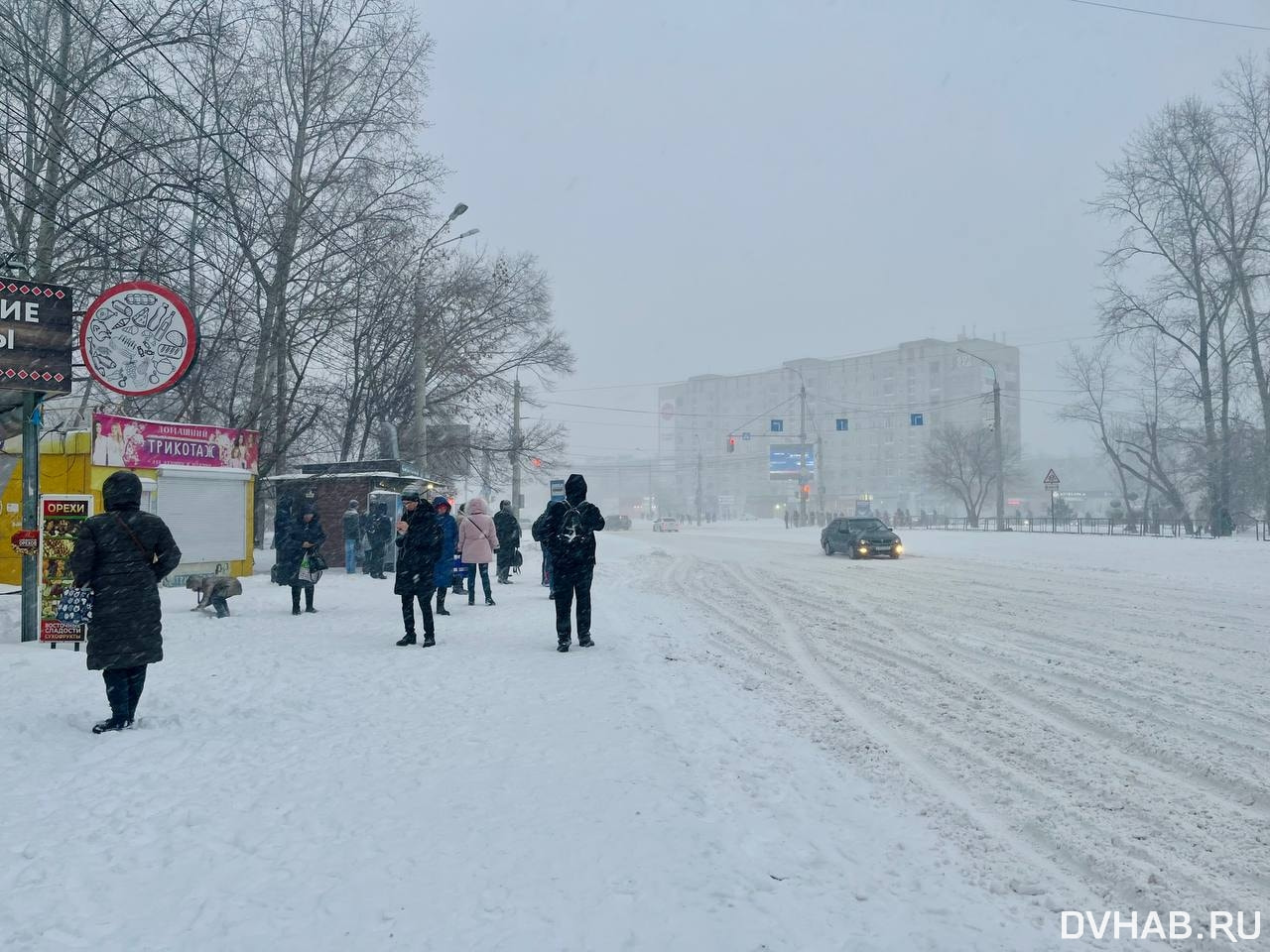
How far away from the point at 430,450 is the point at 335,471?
8.03m

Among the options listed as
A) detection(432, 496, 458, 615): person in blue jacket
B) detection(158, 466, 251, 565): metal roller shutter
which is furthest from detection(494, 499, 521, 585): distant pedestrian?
detection(158, 466, 251, 565): metal roller shutter

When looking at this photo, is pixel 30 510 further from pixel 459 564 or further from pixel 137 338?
pixel 459 564

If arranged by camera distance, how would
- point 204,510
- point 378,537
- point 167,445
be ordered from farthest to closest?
1. point 378,537
2. point 204,510
3. point 167,445

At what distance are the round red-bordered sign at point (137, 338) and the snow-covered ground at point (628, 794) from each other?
365 cm

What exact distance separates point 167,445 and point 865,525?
21.4m

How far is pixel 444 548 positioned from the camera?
13.5 meters

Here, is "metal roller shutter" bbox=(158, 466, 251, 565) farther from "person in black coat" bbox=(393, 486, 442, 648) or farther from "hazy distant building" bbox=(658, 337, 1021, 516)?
"hazy distant building" bbox=(658, 337, 1021, 516)

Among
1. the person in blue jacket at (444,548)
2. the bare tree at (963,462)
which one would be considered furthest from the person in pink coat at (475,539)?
the bare tree at (963,462)

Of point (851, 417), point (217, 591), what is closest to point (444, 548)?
point (217, 591)

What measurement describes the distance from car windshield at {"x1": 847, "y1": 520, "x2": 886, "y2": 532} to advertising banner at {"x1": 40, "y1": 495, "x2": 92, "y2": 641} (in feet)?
79.7

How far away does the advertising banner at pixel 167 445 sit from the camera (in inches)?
686

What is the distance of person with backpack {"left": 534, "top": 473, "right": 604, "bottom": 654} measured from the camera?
9.20 meters

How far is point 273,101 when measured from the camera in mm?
22516

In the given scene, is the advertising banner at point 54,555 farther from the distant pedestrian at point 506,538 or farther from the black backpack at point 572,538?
the distant pedestrian at point 506,538
